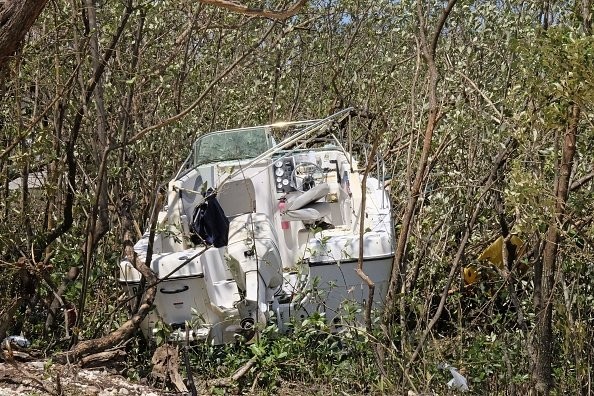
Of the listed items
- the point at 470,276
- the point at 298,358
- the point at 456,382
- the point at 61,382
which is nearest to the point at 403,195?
the point at 470,276

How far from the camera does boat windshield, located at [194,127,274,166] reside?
9276mm

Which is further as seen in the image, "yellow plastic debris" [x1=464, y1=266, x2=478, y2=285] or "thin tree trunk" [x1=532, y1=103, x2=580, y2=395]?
"yellow plastic debris" [x1=464, y1=266, x2=478, y2=285]

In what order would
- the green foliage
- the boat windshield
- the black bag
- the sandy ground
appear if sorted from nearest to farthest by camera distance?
the sandy ground < the green foliage < the black bag < the boat windshield

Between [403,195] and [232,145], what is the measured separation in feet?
5.60

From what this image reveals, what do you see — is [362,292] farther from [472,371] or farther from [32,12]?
[32,12]

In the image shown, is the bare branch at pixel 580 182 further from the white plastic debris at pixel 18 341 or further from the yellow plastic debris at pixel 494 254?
the white plastic debris at pixel 18 341

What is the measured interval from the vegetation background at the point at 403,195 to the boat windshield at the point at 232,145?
1.72 ft

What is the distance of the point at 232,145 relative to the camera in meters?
9.36

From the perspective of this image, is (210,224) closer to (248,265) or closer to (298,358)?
(248,265)

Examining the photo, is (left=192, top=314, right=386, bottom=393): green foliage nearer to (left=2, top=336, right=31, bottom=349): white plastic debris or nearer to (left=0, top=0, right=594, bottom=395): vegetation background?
(left=0, top=0, right=594, bottom=395): vegetation background

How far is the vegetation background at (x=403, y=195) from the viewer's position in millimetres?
6355

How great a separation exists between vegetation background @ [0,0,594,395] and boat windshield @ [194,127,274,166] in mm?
523

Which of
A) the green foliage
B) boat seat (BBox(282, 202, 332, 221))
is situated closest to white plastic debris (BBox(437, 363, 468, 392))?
the green foliage

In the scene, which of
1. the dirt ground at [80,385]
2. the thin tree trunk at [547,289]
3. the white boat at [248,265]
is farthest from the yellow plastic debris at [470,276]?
the dirt ground at [80,385]
